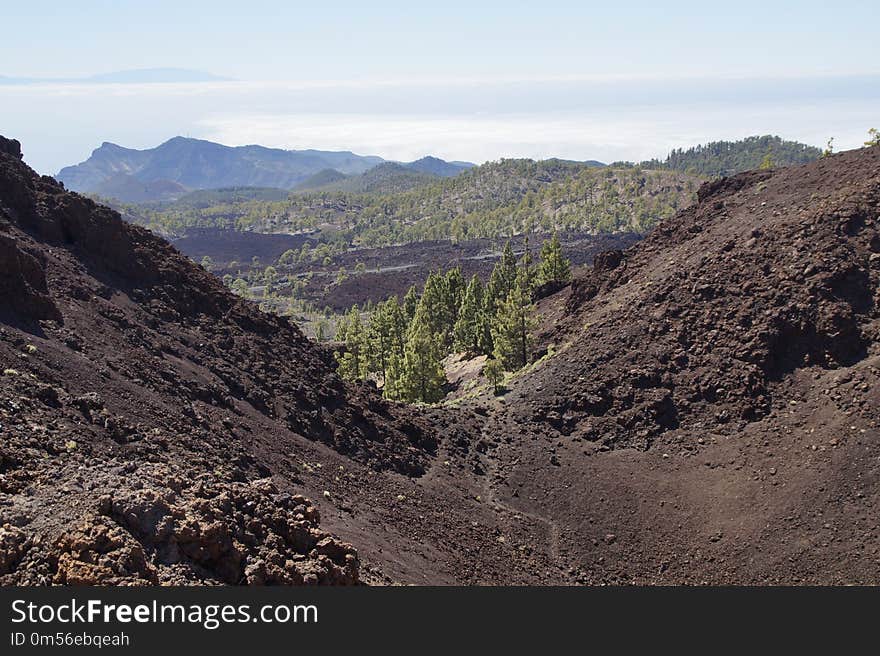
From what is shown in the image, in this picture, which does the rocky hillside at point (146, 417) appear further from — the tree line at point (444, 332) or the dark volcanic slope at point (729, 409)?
the tree line at point (444, 332)

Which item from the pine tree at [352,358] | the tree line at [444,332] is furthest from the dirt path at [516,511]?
the pine tree at [352,358]

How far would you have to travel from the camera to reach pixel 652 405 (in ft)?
107

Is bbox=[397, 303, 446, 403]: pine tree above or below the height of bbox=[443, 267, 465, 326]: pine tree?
below

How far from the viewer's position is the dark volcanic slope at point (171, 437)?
40.8ft

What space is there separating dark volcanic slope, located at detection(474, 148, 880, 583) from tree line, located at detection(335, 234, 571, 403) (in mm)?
4180

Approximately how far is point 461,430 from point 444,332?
102 ft

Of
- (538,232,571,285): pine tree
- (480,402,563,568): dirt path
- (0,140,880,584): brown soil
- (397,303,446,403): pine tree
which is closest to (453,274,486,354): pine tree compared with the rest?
(538,232,571,285): pine tree

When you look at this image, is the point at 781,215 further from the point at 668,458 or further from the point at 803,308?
the point at 668,458

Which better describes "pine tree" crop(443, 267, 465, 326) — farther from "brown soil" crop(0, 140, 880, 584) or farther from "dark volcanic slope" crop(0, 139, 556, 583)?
"dark volcanic slope" crop(0, 139, 556, 583)

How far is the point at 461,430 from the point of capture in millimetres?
34750

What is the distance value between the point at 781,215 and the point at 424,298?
36693mm

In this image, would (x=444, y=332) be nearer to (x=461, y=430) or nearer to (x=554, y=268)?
(x=554, y=268)

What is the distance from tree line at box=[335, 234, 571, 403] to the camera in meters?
44.8

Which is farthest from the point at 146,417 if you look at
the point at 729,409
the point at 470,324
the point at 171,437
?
the point at 470,324
